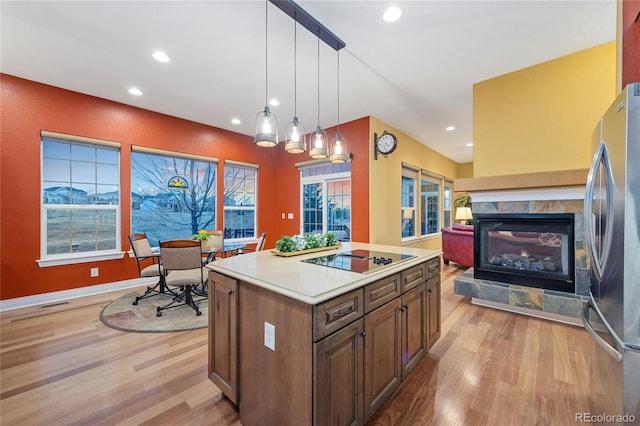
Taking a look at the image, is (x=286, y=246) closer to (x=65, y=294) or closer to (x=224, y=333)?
(x=224, y=333)

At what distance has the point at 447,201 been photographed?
26.1 feet

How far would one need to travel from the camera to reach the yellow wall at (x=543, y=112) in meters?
2.79

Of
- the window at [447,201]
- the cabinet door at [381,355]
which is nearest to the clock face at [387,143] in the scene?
the cabinet door at [381,355]

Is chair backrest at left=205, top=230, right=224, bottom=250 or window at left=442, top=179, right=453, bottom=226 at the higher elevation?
window at left=442, top=179, right=453, bottom=226

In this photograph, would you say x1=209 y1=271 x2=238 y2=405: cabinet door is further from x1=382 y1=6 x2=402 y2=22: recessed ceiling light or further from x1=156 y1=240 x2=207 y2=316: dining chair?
x1=382 y1=6 x2=402 y2=22: recessed ceiling light

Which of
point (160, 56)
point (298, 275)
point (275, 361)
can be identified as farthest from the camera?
point (160, 56)

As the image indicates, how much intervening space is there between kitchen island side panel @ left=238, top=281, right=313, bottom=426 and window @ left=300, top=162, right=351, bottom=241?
11.7ft

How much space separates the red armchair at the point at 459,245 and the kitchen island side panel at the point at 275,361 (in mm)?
4850

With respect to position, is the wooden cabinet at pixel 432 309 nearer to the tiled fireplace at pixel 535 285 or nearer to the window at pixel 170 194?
the tiled fireplace at pixel 535 285

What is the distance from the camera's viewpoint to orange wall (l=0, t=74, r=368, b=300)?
128 inches

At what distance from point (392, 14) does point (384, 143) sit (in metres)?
2.38

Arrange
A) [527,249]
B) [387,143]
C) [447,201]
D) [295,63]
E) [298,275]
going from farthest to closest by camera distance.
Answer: [447,201], [387,143], [527,249], [295,63], [298,275]

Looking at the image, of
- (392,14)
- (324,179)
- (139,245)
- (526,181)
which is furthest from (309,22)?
(139,245)

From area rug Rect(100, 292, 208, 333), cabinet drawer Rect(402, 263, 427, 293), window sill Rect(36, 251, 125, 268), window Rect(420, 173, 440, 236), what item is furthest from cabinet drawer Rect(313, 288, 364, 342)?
window Rect(420, 173, 440, 236)
